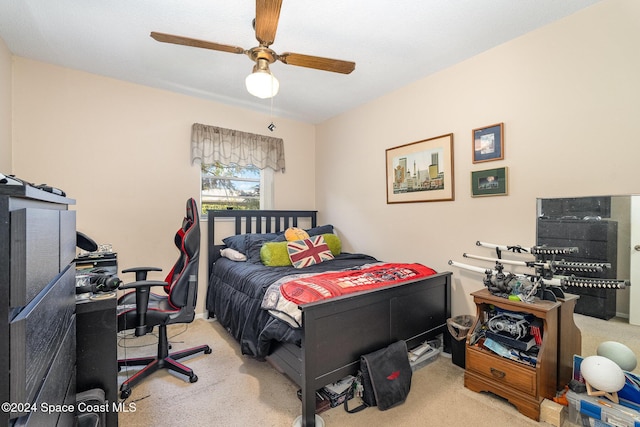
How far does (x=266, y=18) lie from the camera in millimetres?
1472

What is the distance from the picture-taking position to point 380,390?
5.75 feet

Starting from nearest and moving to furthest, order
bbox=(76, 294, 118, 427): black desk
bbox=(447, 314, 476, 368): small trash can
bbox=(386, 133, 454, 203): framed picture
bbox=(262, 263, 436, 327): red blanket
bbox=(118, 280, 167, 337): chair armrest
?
bbox=(76, 294, 118, 427): black desk
bbox=(262, 263, 436, 327): red blanket
bbox=(118, 280, 167, 337): chair armrest
bbox=(447, 314, 476, 368): small trash can
bbox=(386, 133, 454, 203): framed picture

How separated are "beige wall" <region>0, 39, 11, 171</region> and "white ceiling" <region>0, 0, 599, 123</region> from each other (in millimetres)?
119

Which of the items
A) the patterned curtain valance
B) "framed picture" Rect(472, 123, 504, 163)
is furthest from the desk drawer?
the patterned curtain valance

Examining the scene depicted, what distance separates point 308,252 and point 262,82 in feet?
5.88

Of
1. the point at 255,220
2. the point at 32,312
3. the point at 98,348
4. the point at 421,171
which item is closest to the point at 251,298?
the point at 98,348

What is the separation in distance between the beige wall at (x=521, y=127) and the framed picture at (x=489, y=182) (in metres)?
0.05

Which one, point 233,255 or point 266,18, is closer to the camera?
point 266,18

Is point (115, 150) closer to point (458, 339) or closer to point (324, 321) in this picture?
point (324, 321)

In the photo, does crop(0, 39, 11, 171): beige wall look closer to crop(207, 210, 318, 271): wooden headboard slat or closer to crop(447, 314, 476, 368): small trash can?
crop(207, 210, 318, 271): wooden headboard slat

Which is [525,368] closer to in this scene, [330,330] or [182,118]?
[330,330]

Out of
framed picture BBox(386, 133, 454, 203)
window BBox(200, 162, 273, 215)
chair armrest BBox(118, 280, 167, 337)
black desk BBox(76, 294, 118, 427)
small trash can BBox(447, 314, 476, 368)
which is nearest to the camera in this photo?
black desk BBox(76, 294, 118, 427)

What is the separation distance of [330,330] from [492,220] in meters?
1.64

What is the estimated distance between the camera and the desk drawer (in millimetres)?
1706
